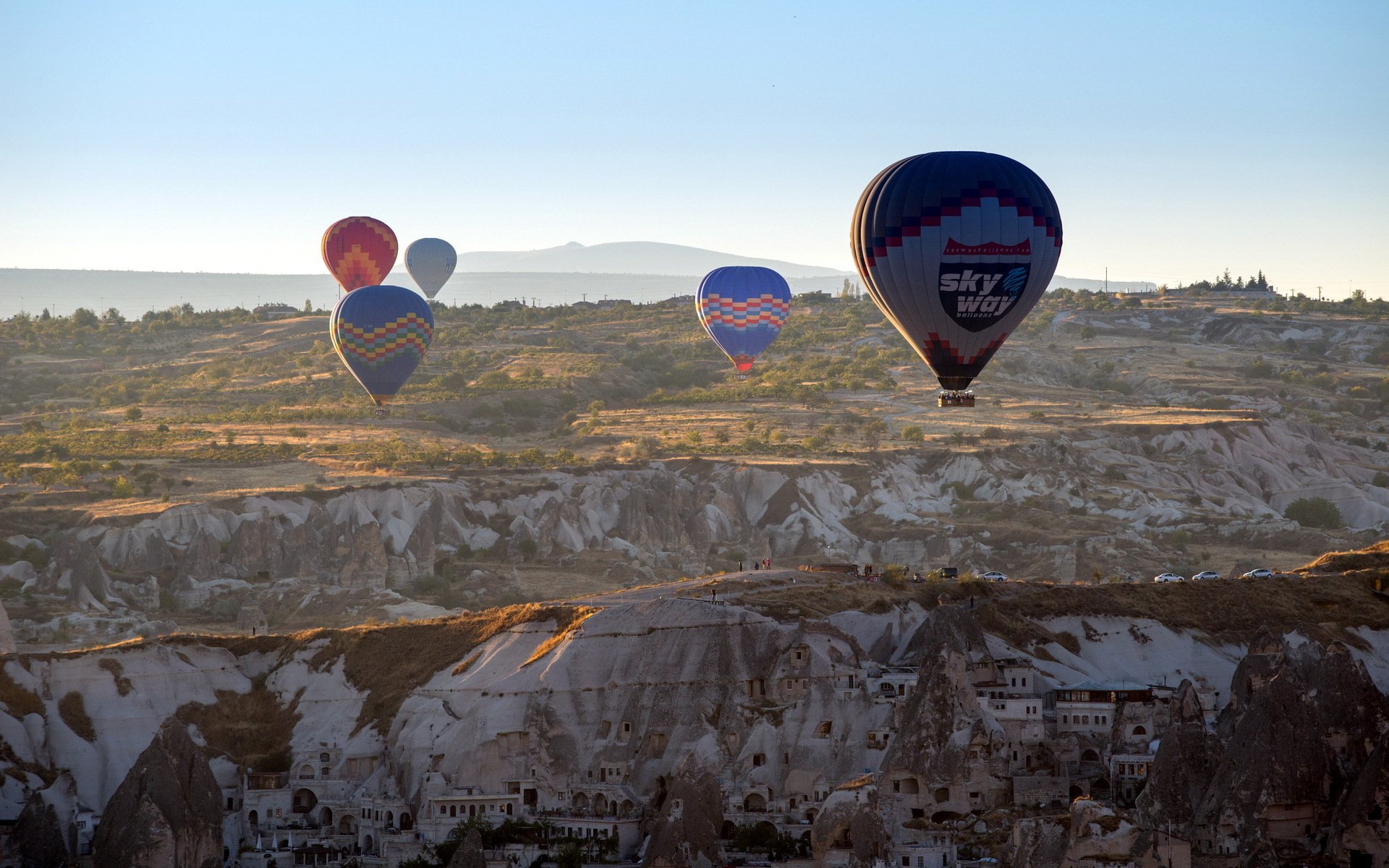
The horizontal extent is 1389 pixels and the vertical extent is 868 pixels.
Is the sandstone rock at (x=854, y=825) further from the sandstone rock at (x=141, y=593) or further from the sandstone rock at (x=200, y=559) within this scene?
the sandstone rock at (x=200, y=559)

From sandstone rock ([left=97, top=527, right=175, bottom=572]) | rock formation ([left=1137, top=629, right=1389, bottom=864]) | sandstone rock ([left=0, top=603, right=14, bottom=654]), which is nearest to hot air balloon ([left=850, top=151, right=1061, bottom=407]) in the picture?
rock formation ([left=1137, top=629, right=1389, bottom=864])

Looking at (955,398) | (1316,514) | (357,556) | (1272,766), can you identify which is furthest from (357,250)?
(1272,766)

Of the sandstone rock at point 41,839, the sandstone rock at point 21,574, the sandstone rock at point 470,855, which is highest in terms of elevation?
the sandstone rock at point 21,574

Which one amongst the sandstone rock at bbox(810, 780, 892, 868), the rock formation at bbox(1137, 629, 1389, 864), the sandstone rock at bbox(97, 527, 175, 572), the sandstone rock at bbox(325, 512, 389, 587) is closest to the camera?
the sandstone rock at bbox(810, 780, 892, 868)

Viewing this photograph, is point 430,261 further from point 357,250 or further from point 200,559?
point 200,559

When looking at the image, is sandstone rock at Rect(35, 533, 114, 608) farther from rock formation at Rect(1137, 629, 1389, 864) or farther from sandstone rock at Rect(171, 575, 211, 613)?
rock formation at Rect(1137, 629, 1389, 864)

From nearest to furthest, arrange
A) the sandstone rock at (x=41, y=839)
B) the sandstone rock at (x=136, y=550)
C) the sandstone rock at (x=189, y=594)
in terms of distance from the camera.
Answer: the sandstone rock at (x=41, y=839)
the sandstone rock at (x=189, y=594)
the sandstone rock at (x=136, y=550)

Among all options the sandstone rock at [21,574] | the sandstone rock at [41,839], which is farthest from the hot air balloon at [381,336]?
the sandstone rock at [41,839]
